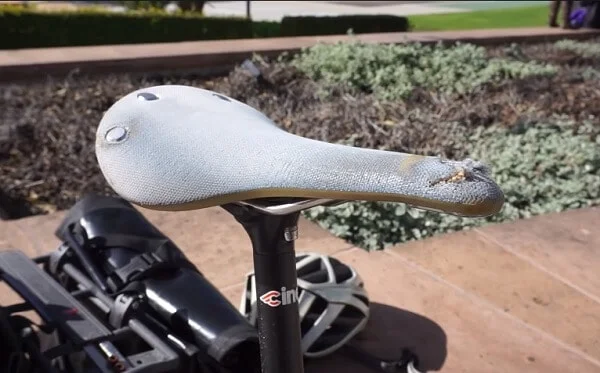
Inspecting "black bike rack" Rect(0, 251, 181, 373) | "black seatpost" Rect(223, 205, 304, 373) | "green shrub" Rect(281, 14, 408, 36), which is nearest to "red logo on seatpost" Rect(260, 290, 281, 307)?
"black seatpost" Rect(223, 205, 304, 373)

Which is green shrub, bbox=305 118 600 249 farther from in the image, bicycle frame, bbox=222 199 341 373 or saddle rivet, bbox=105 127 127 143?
saddle rivet, bbox=105 127 127 143

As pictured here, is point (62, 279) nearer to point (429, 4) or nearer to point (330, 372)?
point (330, 372)

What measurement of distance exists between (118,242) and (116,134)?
3.74 feet

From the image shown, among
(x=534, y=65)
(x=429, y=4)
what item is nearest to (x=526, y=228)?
(x=534, y=65)

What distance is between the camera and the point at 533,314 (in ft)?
10.0

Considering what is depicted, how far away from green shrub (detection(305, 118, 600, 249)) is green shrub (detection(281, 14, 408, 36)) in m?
8.74

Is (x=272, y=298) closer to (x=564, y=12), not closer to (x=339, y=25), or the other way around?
(x=564, y=12)

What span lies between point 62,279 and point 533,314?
5.83ft

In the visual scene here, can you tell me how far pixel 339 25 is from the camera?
14594 mm

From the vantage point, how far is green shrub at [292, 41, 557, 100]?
6.58 meters

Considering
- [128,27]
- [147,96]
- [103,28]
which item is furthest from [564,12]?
[147,96]

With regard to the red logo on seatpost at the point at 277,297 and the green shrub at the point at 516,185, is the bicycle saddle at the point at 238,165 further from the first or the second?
the green shrub at the point at 516,185

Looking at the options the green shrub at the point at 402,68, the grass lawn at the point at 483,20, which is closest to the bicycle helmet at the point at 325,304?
the green shrub at the point at 402,68

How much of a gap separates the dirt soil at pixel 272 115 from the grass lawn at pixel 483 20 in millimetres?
11508
